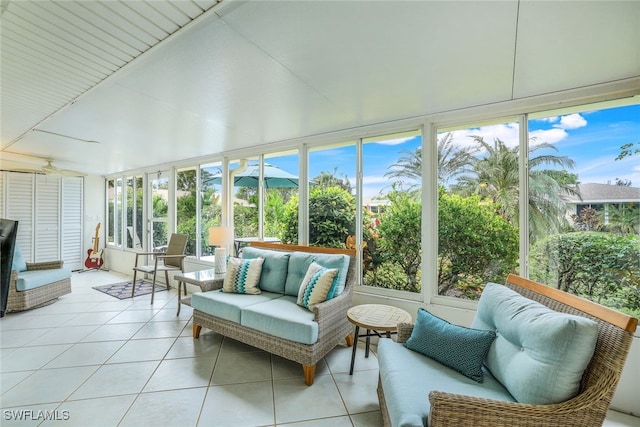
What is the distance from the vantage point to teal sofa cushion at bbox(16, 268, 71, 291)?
362 cm

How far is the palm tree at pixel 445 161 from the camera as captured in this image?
2.72m

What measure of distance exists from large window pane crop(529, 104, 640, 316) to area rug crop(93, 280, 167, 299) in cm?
550

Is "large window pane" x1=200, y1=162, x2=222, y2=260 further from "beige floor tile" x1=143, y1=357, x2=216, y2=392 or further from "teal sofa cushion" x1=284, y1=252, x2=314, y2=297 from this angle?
"beige floor tile" x1=143, y1=357, x2=216, y2=392

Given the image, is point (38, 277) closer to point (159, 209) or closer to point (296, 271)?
point (159, 209)

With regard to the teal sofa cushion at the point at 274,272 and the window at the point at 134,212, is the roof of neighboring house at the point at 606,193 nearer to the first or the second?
the teal sofa cushion at the point at 274,272

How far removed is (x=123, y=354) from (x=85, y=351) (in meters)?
0.41

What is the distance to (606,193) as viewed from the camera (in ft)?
6.98

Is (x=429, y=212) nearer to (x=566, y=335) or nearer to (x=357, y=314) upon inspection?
(x=357, y=314)

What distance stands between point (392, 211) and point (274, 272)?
1.51 meters

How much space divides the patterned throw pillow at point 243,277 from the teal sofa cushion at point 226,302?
0.07 metres

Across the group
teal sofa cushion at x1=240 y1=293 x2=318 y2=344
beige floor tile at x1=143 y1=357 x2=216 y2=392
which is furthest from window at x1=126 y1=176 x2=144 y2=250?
teal sofa cushion at x1=240 y1=293 x2=318 y2=344

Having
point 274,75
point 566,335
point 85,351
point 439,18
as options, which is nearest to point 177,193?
point 85,351

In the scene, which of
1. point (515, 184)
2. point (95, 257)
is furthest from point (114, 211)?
point (515, 184)

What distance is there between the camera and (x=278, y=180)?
4047 mm
